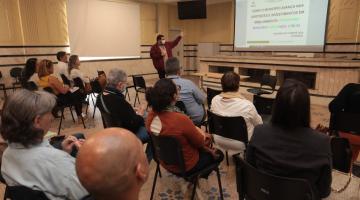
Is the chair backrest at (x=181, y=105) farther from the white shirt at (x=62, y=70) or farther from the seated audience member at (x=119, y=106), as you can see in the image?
the white shirt at (x=62, y=70)

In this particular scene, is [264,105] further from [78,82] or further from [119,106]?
[78,82]

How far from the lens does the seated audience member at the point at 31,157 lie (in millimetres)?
1220

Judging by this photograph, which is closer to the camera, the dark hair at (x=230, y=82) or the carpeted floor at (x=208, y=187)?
the carpeted floor at (x=208, y=187)

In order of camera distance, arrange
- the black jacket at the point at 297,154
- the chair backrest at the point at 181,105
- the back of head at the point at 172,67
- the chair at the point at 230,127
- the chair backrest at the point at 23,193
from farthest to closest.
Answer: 1. the back of head at the point at 172,67
2. the chair backrest at the point at 181,105
3. the chair at the point at 230,127
4. the black jacket at the point at 297,154
5. the chair backrest at the point at 23,193

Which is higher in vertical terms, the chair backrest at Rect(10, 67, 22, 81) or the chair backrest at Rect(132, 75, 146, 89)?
the chair backrest at Rect(10, 67, 22, 81)

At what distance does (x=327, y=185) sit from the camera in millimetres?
1357

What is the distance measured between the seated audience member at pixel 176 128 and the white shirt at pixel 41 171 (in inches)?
27.9


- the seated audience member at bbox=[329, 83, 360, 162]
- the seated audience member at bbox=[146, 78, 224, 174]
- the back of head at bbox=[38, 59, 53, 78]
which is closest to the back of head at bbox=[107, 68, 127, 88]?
the seated audience member at bbox=[146, 78, 224, 174]

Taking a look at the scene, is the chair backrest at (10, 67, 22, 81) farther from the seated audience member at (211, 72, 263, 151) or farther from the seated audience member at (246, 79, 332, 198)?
the seated audience member at (246, 79, 332, 198)

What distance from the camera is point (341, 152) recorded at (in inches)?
71.9

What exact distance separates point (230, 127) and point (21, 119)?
5.23ft

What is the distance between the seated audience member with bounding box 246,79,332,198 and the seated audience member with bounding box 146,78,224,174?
60cm

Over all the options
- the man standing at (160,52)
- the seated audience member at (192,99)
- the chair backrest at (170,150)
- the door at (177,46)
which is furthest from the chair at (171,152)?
the door at (177,46)

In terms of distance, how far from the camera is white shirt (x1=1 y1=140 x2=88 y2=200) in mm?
1217
